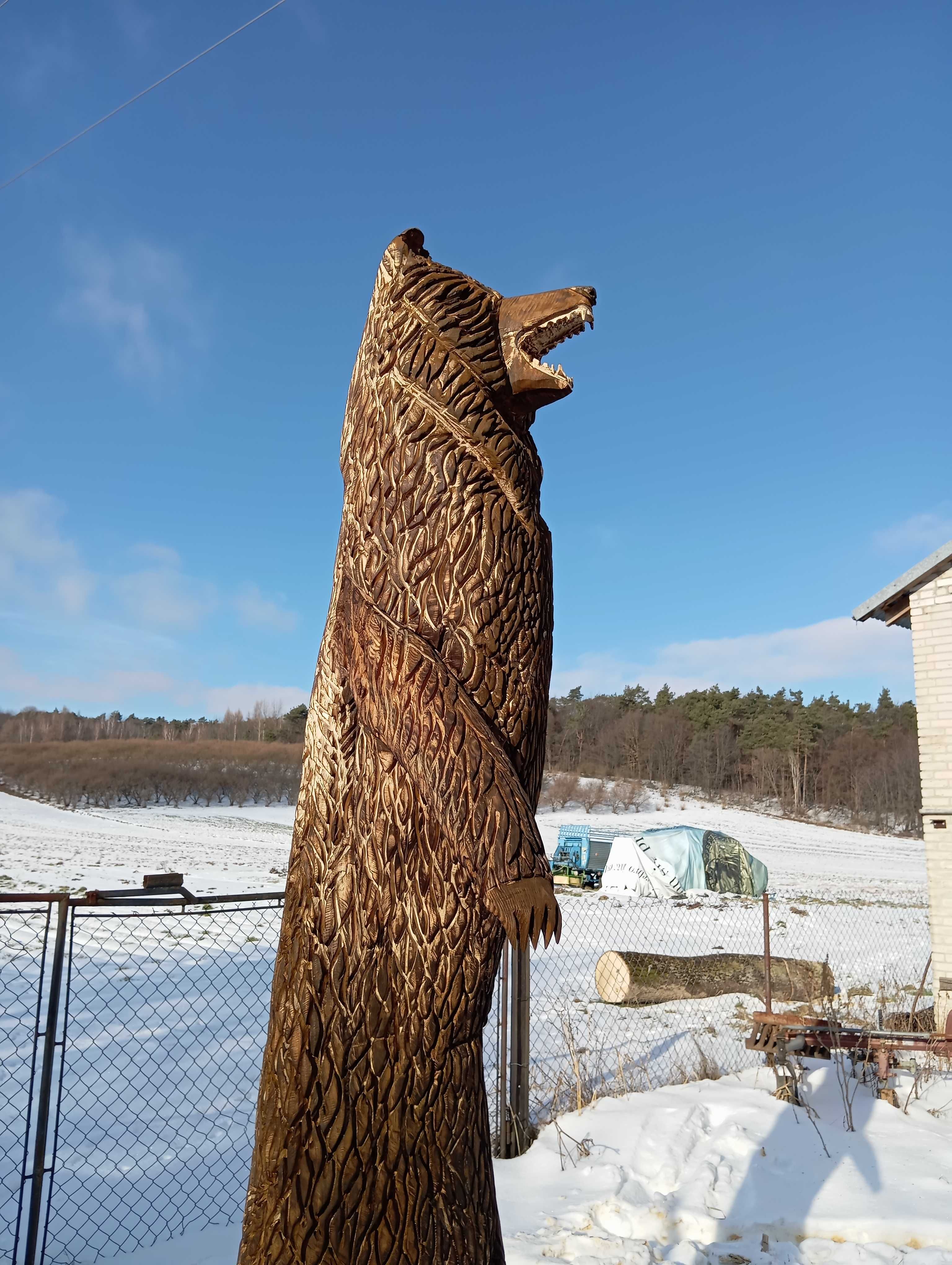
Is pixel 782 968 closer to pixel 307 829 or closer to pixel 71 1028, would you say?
pixel 71 1028

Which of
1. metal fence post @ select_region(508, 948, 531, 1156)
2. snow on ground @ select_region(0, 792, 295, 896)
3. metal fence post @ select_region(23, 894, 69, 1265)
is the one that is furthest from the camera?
snow on ground @ select_region(0, 792, 295, 896)

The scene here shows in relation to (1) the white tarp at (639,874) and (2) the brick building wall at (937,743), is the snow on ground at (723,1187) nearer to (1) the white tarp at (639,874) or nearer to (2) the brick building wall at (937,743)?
(2) the brick building wall at (937,743)

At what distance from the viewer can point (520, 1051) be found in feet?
15.2

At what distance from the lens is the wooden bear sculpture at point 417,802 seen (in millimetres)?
1805

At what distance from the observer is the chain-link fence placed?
151 inches

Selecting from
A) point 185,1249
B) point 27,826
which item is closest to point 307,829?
point 185,1249

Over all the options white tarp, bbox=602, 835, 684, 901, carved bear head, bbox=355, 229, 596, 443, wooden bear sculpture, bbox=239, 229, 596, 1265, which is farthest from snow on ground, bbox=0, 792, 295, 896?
carved bear head, bbox=355, 229, 596, 443

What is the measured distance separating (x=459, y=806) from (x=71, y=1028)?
6.03m

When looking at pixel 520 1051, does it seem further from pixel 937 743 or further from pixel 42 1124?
pixel 937 743

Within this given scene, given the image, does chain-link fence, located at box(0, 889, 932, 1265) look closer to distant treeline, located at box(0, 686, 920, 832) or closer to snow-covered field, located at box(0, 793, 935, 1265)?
snow-covered field, located at box(0, 793, 935, 1265)

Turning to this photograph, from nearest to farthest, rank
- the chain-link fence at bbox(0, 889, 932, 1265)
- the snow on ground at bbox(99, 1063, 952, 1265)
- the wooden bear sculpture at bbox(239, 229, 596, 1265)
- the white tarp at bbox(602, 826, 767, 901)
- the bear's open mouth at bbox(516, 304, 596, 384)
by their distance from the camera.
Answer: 1. the wooden bear sculpture at bbox(239, 229, 596, 1265)
2. the bear's open mouth at bbox(516, 304, 596, 384)
3. the snow on ground at bbox(99, 1063, 952, 1265)
4. the chain-link fence at bbox(0, 889, 932, 1265)
5. the white tarp at bbox(602, 826, 767, 901)

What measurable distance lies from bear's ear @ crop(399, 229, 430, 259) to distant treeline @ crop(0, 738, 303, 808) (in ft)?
115

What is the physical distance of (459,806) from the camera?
1793mm

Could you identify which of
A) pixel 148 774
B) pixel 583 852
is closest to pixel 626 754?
pixel 148 774
